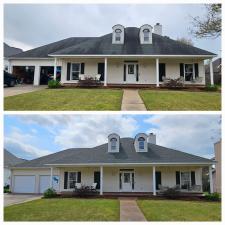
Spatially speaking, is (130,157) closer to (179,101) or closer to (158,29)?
(179,101)

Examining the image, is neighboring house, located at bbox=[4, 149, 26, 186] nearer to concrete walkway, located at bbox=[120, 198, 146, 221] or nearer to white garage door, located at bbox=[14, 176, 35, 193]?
white garage door, located at bbox=[14, 176, 35, 193]

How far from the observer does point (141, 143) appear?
70.4ft

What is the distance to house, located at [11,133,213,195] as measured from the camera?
1919cm

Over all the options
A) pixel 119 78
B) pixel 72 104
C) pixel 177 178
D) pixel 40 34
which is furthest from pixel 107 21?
pixel 177 178

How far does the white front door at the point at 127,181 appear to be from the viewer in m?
20.4

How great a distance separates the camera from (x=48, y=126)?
19.8m

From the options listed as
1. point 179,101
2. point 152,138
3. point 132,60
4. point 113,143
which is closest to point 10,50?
point 132,60

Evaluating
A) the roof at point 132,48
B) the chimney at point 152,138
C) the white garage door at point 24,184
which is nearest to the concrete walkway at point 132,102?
the roof at point 132,48

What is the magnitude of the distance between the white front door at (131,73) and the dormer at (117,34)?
2179mm

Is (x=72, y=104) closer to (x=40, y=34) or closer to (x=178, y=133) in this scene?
(x=178, y=133)

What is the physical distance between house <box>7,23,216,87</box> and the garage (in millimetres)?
4349

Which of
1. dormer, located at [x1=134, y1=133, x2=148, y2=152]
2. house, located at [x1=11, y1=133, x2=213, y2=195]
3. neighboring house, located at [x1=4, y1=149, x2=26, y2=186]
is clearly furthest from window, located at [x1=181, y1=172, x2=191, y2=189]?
neighboring house, located at [x1=4, y1=149, x2=26, y2=186]

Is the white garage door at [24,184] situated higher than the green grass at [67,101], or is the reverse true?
the green grass at [67,101]

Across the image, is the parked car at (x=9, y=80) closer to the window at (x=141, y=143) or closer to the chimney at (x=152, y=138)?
the window at (x=141, y=143)
